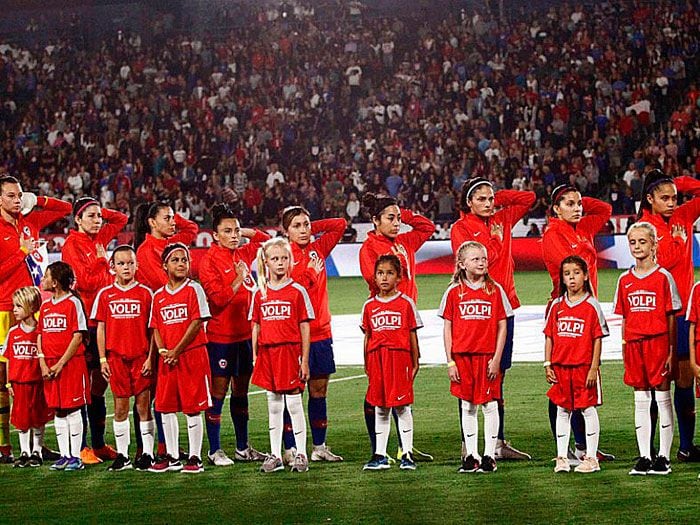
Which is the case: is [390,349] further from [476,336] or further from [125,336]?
[125,336]

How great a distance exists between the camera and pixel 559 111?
29266 mm

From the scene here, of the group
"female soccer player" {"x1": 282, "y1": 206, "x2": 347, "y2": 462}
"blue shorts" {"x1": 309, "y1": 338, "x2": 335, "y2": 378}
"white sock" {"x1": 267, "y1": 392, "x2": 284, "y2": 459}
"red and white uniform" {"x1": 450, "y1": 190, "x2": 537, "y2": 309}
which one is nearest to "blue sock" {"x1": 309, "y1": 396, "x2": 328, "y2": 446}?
"female soccer player" {"x1": 282, "y1": 206, "x2": 347, "y2": 462}

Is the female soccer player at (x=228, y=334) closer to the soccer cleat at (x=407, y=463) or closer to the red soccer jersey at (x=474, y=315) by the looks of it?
the soccer cleat at (x=407, y=463)

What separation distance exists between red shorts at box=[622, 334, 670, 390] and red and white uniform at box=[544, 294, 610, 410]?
244 millimetres

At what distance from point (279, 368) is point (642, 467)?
2.71 metres

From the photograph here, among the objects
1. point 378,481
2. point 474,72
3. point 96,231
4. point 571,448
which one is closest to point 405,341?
point 378,481

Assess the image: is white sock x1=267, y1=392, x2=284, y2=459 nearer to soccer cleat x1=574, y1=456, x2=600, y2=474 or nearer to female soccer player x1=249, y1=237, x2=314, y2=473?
female soccer player x1=249, y1=237, x2=314, y2=473

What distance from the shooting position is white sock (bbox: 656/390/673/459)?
317 inches

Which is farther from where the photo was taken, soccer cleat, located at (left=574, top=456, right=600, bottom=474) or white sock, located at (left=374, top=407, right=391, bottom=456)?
white sock, located at (left=374, top=407, right=391, bottom=456)

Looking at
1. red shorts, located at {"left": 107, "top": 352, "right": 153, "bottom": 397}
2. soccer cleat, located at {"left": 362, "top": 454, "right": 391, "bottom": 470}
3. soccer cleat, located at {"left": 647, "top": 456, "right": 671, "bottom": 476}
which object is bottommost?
soccer cleat, located at {"left": 647, "top": 456, "right": 671, "bottom": 476}

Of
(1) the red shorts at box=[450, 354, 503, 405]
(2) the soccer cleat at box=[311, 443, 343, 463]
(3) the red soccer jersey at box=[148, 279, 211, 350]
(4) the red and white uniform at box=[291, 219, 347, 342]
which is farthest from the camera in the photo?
(4) the red and white uniform at box=[291, 219, 347, 342]

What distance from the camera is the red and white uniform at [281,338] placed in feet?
28.5

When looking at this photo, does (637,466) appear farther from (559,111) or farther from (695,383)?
(559,111)

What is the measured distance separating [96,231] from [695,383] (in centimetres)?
497
